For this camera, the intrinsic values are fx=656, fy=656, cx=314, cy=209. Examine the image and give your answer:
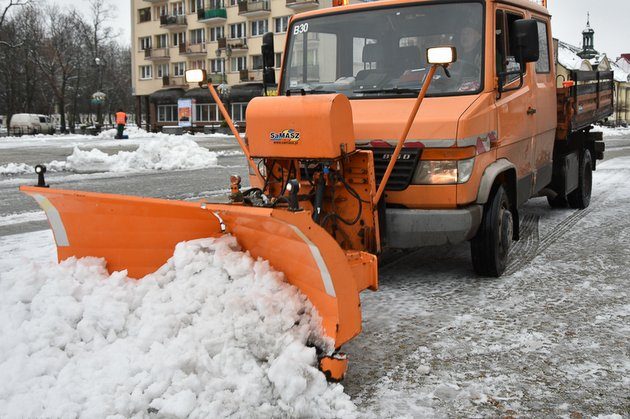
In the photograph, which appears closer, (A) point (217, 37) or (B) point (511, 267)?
(B) point (511, 267)

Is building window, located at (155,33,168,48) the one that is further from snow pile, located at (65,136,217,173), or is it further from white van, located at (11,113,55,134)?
snow pile, located at (65,136,217,173)

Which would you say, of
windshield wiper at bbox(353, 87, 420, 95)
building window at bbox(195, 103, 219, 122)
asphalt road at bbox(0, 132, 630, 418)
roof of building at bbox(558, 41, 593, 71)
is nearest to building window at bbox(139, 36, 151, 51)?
building window at bbox(195, 103, 219, 122)

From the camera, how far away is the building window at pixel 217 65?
5612 centimetres

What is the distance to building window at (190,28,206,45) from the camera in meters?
58.3

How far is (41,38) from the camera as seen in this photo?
197 ft

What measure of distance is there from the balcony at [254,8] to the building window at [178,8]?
8062 mm

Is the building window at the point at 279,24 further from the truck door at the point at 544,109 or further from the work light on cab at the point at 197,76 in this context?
the work light on cab at the point at 197,76

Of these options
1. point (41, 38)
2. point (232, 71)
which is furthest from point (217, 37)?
point (41, 38)

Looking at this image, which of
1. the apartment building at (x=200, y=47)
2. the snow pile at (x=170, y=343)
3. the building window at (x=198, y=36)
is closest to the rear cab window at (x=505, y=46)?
the snow pile at (x=170, y=343)

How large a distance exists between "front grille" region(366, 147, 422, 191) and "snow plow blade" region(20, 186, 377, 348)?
112 cm

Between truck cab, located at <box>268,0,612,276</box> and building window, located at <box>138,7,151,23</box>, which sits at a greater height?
building window, located at <box>138,7,151,23</box>

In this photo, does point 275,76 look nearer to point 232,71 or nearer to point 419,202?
point 419,202

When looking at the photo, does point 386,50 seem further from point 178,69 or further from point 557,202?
point 178,69

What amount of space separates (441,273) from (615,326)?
1.67 meters
